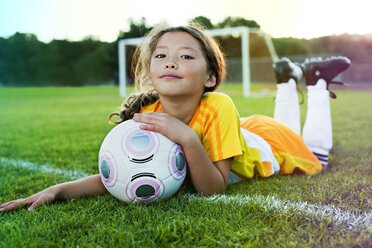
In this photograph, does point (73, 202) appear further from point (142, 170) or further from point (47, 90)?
point (47, 90)

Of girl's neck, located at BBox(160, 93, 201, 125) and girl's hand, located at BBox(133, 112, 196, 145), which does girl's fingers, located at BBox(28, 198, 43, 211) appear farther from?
girl's neck, located at BBox(160, 93, 201, 125)

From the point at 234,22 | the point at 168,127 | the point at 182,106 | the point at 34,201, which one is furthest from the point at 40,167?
the point at 234,22

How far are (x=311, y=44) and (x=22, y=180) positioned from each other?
24353mm

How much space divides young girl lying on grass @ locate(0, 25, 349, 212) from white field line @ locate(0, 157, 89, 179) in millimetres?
696

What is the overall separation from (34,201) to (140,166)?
65cm

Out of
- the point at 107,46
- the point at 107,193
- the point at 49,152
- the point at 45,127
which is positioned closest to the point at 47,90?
the point at 107,46

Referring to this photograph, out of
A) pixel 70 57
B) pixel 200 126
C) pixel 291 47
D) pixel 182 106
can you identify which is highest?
pixel 291 47

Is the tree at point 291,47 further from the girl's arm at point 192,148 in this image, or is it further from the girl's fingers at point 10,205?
the girl's fingers at point 10,205

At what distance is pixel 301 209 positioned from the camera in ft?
6.06

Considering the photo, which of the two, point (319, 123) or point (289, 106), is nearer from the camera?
point (319, 123)

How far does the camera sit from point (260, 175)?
2633 millimetres

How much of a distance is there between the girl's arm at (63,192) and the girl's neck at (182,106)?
0.61 m

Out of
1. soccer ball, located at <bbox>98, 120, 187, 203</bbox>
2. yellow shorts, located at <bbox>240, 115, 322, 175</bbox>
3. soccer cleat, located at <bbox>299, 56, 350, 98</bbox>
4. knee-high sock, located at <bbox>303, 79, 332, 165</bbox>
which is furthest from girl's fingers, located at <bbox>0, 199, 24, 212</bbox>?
soccer cleat, located at <bbox>299, 56, 350, 98</bbox>

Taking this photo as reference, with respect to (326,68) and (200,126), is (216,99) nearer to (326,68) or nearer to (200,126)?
(200,126)
